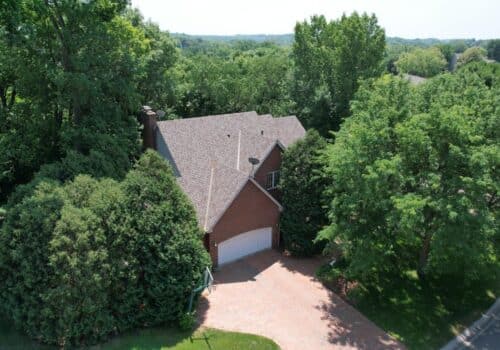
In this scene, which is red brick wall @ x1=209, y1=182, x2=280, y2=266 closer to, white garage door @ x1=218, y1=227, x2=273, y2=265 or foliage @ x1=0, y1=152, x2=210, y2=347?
white garage door @ x1=218, y1=227, x2=273, y2=265

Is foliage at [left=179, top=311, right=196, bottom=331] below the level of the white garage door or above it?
below

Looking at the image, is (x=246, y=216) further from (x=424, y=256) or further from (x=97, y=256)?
(x=424, y=256)

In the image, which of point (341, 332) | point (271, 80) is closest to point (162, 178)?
point (341, 332)

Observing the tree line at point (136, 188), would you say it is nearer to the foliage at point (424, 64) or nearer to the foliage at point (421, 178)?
the foliage at point (421, 178)

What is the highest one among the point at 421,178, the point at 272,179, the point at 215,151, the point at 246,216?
the point at 421,178

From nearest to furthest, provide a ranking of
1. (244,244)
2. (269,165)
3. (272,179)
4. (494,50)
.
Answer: (244,244)
(269,165)
(272,179)
(494,50)

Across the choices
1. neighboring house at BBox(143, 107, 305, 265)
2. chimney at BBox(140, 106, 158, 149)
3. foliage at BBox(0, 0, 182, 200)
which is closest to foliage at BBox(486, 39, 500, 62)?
neighboring house at BBox(143, 107, 305, 265)

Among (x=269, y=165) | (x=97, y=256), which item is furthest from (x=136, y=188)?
(x=269, y=165)
